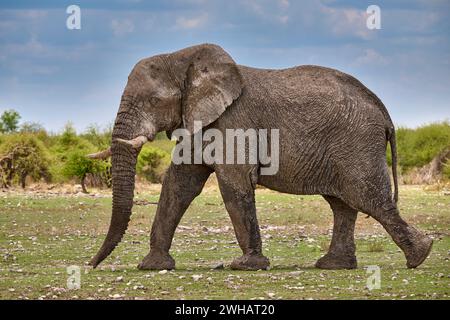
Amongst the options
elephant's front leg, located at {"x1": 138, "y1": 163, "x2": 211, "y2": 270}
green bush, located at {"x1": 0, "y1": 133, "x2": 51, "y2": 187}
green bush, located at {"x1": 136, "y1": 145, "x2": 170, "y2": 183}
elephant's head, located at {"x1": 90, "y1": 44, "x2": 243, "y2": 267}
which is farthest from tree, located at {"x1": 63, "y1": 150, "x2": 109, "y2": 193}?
elephant's head, located at {"x1": 90, "y1": 44, "x2": 243, "y2": 267}

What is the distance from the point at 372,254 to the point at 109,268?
4618mm

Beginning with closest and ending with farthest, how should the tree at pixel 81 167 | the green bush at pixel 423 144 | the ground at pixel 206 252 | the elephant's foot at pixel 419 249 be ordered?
Answer: the ground at pixel 206 252, the elephant's foot at pixel 419 249, the tree at pixel 81 167, the green bush at pixel 423 144

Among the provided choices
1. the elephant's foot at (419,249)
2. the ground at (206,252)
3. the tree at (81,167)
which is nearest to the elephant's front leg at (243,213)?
the ground at (206,252)

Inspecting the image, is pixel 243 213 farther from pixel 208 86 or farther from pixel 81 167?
pixel 81 167

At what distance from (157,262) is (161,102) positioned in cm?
219

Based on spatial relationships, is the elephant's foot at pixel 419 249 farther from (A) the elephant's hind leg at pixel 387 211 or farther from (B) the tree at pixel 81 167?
(B) the tree at pixel 81 167

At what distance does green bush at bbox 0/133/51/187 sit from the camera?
1459 inches

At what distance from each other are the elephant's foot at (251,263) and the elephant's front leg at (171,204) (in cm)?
98

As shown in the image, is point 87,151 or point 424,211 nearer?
point 424,211

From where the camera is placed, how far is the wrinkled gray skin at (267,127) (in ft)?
52.3

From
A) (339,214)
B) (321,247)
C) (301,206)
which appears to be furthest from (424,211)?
(339,214)

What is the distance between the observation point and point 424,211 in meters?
25.9
